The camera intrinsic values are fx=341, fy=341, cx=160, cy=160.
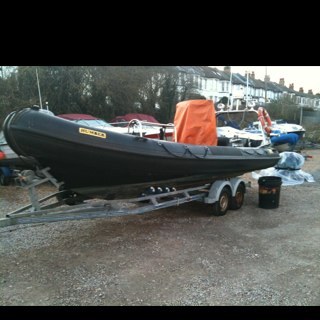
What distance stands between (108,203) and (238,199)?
10.0 feet

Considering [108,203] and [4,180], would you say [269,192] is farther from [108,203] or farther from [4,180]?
[4,180]

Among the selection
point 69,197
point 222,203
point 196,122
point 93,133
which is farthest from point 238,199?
point 93,133

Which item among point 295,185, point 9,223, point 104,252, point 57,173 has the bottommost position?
point 295,185

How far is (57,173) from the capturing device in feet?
13.6

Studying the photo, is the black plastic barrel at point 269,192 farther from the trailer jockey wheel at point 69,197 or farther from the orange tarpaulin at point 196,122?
the trailer jockey wheel at point 69,197

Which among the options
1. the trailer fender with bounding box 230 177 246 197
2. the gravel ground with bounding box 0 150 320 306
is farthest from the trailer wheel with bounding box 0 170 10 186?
the trailer fender with bounding box 230 177 246 197

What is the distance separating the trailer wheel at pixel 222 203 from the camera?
6090 millimetres

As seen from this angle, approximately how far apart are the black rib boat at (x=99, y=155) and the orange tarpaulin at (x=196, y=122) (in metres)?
0.47

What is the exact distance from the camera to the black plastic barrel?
21.8 feet

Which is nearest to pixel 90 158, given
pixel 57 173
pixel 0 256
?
pixel 57 173

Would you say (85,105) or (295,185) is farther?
(85,105)
